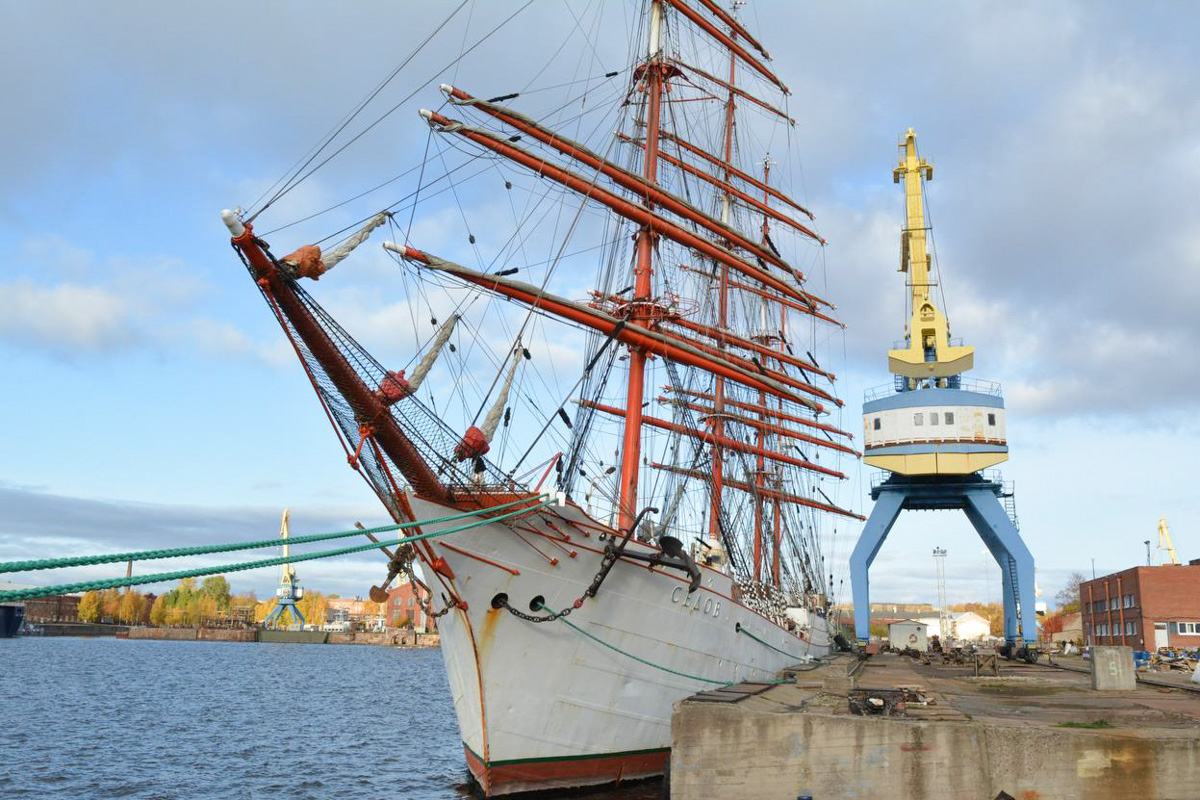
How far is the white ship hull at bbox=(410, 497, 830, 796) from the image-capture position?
15375mm

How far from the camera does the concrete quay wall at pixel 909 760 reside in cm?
1110

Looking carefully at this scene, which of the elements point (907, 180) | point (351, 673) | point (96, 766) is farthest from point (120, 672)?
point (907, 180)

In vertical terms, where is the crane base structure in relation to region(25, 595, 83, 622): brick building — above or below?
above

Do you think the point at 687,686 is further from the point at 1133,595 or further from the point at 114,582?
the point at 1133,595

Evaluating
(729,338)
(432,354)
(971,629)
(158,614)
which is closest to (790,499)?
(729,338)

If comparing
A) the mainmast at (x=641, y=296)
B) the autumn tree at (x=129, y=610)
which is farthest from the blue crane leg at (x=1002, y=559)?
the autumn tree at (x=129, y=610)

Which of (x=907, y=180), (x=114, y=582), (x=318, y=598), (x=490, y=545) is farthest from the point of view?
(x=318, y=598)

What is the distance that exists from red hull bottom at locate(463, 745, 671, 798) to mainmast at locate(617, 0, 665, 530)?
4.72 m

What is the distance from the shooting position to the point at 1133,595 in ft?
194

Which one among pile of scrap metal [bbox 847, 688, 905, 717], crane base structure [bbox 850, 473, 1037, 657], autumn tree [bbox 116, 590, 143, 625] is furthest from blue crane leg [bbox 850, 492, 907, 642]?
autumn tree [bbox 116, 590, 143, 625]

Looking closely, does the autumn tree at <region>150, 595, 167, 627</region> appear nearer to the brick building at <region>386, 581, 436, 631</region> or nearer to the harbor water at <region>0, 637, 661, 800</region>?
the brick building at <region>386, 581, 436, 631</region>

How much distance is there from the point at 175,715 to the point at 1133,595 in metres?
57.3

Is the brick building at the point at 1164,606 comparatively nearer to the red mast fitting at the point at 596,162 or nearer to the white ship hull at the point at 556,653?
the red mast fitting at the point at 596,162

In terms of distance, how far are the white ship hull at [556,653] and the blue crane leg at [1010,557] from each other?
1056 inches
